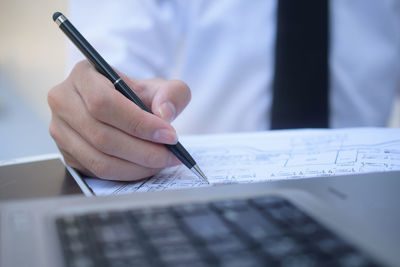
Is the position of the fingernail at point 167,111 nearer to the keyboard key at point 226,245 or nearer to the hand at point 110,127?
the hand at point 110,127

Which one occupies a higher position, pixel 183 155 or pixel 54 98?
pixel 54 98

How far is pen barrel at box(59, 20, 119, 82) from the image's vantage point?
40 centimetres

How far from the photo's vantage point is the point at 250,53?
0.77m

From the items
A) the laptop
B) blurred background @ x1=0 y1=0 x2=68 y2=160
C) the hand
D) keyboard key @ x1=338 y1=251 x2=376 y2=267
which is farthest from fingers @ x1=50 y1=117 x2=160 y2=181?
blurred background @ x1=0 y1=0 x2=68 y2=160

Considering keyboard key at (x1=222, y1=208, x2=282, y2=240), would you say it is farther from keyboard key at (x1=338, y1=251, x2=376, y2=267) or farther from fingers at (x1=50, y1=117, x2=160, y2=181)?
fingers at (x1=50, y1=117, x2=160, y2=181)

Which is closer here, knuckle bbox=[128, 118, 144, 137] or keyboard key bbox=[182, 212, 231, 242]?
keyboard key bbox=[182, 212, 231, 242]

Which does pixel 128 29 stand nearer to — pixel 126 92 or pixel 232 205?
pixel 126 92

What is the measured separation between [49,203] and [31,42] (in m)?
1.76

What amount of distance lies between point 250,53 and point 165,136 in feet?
1.46

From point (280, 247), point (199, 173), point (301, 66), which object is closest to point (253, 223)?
point (280, 247)

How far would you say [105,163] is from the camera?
1.29ft

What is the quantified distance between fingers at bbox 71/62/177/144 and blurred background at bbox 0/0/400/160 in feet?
4.75

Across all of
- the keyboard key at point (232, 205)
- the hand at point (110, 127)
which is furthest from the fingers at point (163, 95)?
the keyboard key at point (232, 205)

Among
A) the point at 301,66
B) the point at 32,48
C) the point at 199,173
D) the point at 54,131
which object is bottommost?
the point at 301,66
